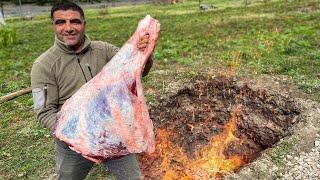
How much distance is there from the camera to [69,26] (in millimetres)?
3473

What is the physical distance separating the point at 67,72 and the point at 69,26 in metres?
0.38

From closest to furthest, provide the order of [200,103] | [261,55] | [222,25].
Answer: [200,103] < [261,55] < [222,25]

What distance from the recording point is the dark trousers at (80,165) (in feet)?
11.8

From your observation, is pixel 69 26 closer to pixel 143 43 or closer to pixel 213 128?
pixel 143 43

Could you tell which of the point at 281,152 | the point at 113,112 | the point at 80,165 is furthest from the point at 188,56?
the point at 113,112

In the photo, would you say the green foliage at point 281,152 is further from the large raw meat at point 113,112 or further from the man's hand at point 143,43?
the man's hand at point 143,43

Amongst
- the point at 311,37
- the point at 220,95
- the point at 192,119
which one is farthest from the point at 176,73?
the point at 311,37

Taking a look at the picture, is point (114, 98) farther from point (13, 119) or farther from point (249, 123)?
point (13, 119)

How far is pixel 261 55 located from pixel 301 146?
17.2 feet

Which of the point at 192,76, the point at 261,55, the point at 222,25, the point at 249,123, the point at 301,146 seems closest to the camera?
the point at 301,146

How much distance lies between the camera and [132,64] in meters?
3.41

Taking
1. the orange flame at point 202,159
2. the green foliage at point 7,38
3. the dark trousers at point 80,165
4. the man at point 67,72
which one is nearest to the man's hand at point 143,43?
the man at point 67,72

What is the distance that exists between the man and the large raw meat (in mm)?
105

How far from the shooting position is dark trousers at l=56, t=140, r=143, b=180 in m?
3.61
